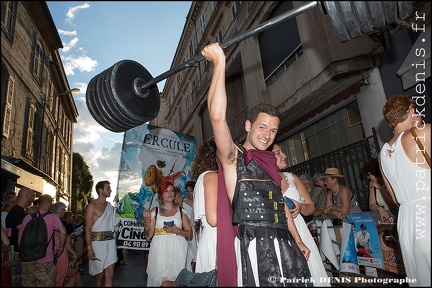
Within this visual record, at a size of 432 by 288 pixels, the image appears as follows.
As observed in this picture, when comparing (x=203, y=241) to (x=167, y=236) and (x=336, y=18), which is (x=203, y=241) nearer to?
(x=167, y=236)

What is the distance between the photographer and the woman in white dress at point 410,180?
1.86 meters

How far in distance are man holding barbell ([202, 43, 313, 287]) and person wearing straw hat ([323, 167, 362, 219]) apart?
3.50 m

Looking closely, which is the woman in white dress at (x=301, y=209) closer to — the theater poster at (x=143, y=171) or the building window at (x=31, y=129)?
the building window at (x=31, y=129)

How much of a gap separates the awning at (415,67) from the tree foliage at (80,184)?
4691 mm

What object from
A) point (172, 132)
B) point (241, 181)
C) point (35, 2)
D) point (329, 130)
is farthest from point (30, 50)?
point (329, 130)

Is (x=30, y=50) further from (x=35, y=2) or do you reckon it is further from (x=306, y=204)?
(x=306, y=204)

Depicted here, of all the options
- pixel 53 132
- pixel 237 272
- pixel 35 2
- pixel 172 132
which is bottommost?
pixel 237 272

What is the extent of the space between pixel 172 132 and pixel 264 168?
16.6 feet

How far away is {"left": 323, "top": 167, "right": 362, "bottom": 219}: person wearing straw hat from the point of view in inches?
196

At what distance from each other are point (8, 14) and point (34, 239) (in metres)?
3.20

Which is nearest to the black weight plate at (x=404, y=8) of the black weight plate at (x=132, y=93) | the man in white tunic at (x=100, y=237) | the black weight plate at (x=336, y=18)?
the black weight plate at (x=336, y=18)

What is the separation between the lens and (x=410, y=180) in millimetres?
2062

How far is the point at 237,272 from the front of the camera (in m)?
1.73

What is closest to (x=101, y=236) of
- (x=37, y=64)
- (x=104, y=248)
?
(x=104, y=248)
